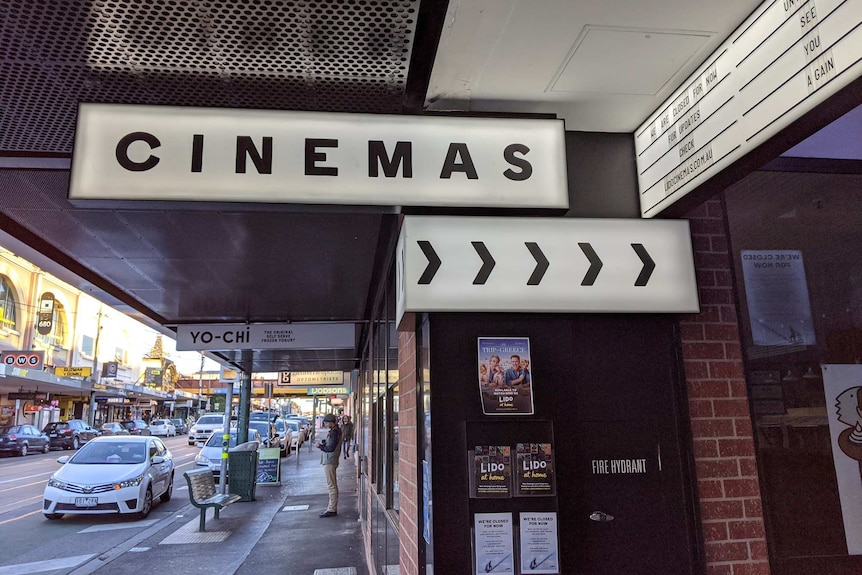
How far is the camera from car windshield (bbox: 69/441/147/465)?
12.0 meters

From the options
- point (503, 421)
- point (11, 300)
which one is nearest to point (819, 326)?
point (503, 421)

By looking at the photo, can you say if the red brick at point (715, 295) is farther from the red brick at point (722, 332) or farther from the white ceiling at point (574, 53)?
the white ceiling at point (574, 53)

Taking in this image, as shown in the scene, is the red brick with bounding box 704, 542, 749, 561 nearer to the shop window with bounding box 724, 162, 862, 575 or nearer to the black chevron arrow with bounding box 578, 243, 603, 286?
the shop window with bounding box 724, 162, 862, 575

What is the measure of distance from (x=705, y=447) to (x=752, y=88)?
1.74 m

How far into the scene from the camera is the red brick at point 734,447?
9.78 feet

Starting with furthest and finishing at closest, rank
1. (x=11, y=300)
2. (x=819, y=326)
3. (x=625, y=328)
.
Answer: (x=11, y=300) < (x=819, y=326) < (x=625, y=328)

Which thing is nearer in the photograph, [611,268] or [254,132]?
[254,132]

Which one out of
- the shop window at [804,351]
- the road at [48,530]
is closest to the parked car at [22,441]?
the road at [48,530]

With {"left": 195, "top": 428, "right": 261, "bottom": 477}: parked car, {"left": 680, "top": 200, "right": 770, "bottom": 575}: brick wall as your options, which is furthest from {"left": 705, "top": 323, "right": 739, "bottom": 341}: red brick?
{"left": 195, "top": 428, "right": 261, "bottom": 477}: parked car

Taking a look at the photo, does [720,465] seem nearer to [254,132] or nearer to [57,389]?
[254,132]

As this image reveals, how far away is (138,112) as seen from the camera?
2.64 meters

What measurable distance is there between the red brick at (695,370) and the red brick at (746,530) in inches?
28.2

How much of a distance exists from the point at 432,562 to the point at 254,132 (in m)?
2.11

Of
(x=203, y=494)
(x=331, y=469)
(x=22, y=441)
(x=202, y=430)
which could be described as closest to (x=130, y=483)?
(x=203, y=494)
